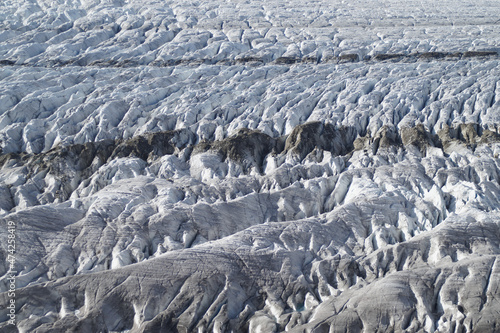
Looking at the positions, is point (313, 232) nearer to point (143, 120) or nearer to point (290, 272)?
point (290, 272)

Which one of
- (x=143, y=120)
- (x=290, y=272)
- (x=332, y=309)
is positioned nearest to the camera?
(x=332, y=309)

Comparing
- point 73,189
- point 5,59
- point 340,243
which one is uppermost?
point 5,59

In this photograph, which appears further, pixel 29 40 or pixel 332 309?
pixel 29 40

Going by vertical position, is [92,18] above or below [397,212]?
above

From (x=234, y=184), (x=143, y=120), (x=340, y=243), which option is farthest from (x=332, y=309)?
(x=143, y=120)

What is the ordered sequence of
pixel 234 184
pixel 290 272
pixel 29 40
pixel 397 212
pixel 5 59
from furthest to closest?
pixel 29 40 → pixel 5 59 → pixel 234 184 → pixel 397 212 → pixel 290 272

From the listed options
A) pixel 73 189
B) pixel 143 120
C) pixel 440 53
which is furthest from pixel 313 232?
pixel 440 53
